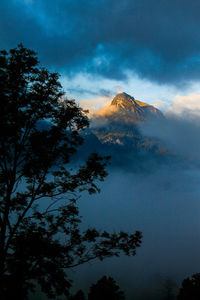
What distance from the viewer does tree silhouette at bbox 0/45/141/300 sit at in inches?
502

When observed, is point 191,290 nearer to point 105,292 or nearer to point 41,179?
point 105,292

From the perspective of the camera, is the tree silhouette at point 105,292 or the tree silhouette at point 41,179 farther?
the tree silhouette at point 105,292

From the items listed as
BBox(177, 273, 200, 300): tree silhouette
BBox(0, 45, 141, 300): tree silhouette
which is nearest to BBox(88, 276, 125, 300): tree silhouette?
BBox(177, 273, 200, 300): tree silhouette

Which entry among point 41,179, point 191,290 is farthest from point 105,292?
point 41,179

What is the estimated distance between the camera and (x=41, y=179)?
15.2 m

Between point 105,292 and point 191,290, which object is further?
point 105,292

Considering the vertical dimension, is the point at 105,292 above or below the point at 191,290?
above

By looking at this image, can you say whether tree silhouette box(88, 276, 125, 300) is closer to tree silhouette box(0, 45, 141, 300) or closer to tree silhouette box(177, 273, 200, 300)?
tree silhouette box(177, 273, 200, 300)

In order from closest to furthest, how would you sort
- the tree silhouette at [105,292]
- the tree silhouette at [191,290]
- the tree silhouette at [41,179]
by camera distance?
the tree silhouette at [41,179]
the tree silhouette at [191,290]
the tree silhouette at [105,292]

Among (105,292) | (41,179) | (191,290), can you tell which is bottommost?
(191,290)

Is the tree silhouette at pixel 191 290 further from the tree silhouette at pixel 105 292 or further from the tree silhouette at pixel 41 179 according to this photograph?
the tree silhouette at pixel 41 179

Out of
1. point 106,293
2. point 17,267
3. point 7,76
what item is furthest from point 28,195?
point 106,293

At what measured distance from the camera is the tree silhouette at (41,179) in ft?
41.9

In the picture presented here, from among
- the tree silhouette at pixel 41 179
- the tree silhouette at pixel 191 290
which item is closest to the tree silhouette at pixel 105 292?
the tree silhouette at pixel 191 290
